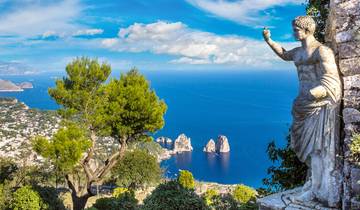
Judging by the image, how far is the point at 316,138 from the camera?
3.95 metres

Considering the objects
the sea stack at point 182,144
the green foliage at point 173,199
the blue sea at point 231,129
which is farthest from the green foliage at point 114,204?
the sea stack at point 182,144

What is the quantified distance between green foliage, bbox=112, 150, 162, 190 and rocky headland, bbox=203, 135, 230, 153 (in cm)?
5750

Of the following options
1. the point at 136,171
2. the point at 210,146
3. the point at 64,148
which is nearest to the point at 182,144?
the point at 210,146

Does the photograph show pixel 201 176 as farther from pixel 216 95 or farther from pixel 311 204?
pixel 216 95

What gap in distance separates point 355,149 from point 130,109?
14.3 m

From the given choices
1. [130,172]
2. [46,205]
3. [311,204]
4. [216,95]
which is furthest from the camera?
[216,95]

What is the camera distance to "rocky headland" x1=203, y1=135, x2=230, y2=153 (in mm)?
86125

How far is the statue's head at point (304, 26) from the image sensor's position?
410 cm

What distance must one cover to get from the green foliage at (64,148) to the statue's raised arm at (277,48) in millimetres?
12317

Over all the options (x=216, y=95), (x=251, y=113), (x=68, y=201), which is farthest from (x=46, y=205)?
(x=216, y=95)

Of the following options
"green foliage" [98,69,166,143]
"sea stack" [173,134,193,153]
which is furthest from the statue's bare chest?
"sea stack" [173,134,193,153]

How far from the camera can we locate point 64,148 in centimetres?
1536

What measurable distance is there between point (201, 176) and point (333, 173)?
7228cm

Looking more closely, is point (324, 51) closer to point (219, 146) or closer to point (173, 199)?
point (173, 199)
